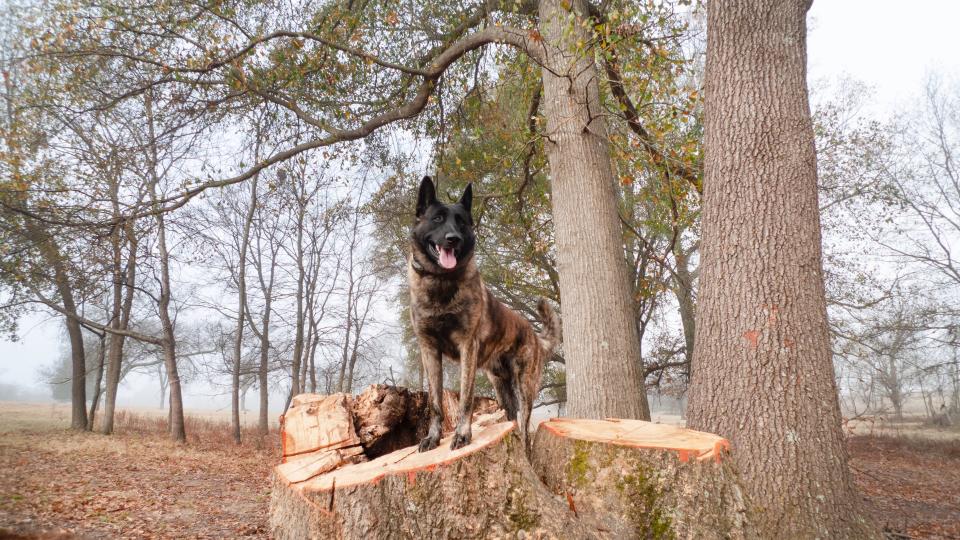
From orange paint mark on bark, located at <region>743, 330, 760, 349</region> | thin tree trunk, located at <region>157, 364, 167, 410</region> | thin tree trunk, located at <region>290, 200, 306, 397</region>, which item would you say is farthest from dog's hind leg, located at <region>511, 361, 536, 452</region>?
thin tree trunk, located at <region>157, 364, 167, 410</region>

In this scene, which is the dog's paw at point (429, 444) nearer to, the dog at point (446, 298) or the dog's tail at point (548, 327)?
the dog at point (446, 298)

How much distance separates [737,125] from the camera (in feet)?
13.2

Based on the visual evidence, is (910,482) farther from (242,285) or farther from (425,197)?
(242,285)

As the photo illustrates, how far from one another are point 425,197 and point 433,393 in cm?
152

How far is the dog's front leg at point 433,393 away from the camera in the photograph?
10.7 feet

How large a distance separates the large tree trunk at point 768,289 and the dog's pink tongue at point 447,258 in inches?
85.3

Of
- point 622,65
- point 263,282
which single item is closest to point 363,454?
point 622,65

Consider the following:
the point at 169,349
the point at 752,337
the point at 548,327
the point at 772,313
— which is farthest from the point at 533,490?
the point at 169,349

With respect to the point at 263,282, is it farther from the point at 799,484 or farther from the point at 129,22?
the point at 799,484

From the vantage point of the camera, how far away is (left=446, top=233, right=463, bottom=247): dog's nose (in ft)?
11.0

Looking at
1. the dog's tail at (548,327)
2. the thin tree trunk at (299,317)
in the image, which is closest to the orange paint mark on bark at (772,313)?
the dog's tail at (548,327)

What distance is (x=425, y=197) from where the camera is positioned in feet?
12.0

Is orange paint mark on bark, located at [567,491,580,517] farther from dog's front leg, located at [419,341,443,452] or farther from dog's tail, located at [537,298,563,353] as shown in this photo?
dog's tail, located at [537,298,563,353]

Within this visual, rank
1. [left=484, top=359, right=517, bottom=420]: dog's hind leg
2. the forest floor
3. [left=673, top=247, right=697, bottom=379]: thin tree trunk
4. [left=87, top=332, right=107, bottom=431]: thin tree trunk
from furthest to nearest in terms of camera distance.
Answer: [left=87, top=332, right=107, bottom=431]: thin tree trunk → [left=673, top=247, right=697, bottom=379]: thin tree trunk → the forest floor → [left=484, top=359, right=517, bottom=420]: dog's hind leg
